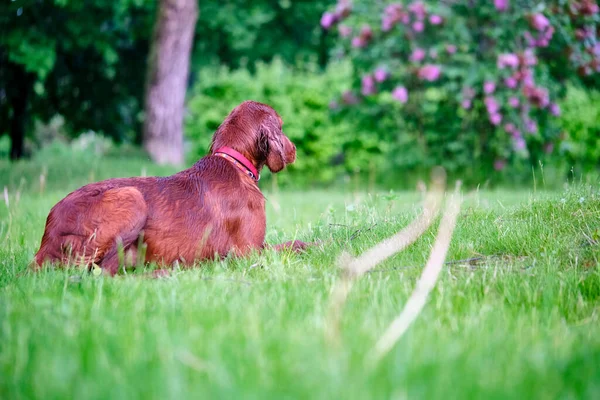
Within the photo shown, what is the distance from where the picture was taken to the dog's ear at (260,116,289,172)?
4680 millimetres

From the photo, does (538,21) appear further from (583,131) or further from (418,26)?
(583,131)

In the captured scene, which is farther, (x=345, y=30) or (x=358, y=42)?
(x=345, y=30)

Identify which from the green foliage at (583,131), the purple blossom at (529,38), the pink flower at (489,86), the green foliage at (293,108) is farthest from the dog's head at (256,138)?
the green foliage at (583,131)

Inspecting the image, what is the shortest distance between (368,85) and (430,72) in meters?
1.24

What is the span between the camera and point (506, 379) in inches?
80.7

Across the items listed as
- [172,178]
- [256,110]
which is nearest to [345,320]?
[172,178]

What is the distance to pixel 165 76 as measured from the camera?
13297mm

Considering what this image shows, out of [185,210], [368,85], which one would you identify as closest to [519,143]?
[368,85]

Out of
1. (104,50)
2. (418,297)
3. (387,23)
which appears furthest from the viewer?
(104,50)

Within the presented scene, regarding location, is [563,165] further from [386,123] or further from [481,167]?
[386,123]

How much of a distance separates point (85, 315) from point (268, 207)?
5.67 m

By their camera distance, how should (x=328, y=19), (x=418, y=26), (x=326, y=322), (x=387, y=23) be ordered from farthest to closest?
(x=328, y=19) < (x=387, y=23) < (x=418, y=26) < (x=326, y=322)

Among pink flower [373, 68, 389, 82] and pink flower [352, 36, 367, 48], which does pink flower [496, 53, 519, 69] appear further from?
pink flower [352, 36, 367, 48]

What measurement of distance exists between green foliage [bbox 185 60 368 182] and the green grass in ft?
30.8
